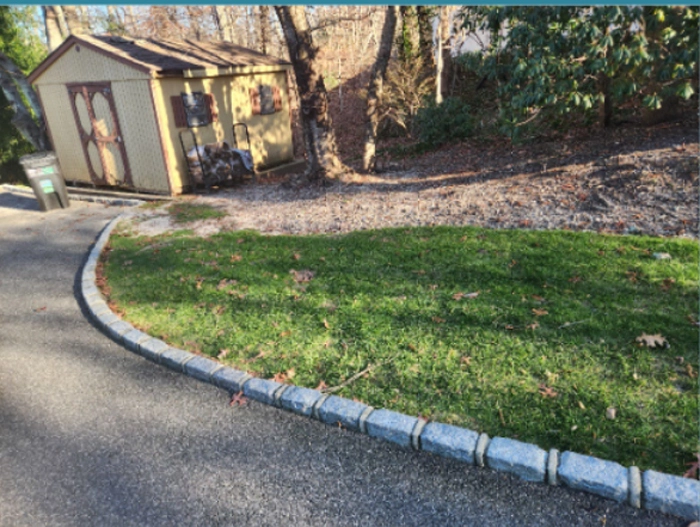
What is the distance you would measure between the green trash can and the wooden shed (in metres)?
1.81

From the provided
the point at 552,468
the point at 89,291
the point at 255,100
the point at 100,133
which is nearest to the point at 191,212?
the point at 89,291

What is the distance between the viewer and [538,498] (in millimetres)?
2820

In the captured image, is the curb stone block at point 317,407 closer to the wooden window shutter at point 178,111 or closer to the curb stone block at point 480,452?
the curb stone block at point 480,452

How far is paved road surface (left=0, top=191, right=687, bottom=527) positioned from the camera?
283 cm

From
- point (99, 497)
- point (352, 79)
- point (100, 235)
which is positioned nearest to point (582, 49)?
point (99, 497)

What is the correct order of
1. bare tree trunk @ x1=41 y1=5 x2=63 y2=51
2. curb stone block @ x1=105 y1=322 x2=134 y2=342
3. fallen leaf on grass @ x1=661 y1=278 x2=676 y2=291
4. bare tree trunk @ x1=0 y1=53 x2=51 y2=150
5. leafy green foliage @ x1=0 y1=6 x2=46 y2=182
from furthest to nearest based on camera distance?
1. bare tree trunk @ x1=41 y1=5 x2=63 y2=51
2. leafy green foliage @ x1=0 y1=6 x2=46 y2=182
3. bare tree trunk @ x1=0 y1=53 x2=51 y2=150
4. curb stone block @ x1=105 y1=322 x2=134 y2=342
5. fallen leaf on grass @ x1=661 y1=278 x2=676 y2=291

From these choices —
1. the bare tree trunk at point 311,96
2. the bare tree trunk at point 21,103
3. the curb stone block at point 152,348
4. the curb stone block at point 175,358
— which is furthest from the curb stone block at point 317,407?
the bare tree trunk at point 21,103

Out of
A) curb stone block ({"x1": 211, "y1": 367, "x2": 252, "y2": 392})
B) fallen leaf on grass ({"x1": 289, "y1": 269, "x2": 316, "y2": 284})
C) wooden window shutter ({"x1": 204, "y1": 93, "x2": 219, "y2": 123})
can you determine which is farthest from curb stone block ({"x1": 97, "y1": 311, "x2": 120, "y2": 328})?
wooden window shutter ({"x1": 204, "y1": 93, "x2": 219, "y2": 123})

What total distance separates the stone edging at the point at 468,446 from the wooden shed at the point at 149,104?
8.69 metres

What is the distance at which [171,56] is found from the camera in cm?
1230

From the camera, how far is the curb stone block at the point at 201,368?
4.20m

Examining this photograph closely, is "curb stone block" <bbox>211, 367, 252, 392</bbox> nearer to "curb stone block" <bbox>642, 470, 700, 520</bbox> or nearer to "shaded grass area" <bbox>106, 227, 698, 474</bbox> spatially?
"shaded grass area" <bbox>106, 227, 698, 474</bbox>

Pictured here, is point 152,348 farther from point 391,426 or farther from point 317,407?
point 391,426

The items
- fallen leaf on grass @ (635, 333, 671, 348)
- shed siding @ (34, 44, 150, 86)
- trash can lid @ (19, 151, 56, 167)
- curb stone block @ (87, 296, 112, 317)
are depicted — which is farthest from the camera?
shed siding @ (34, 44, 150, 86)
